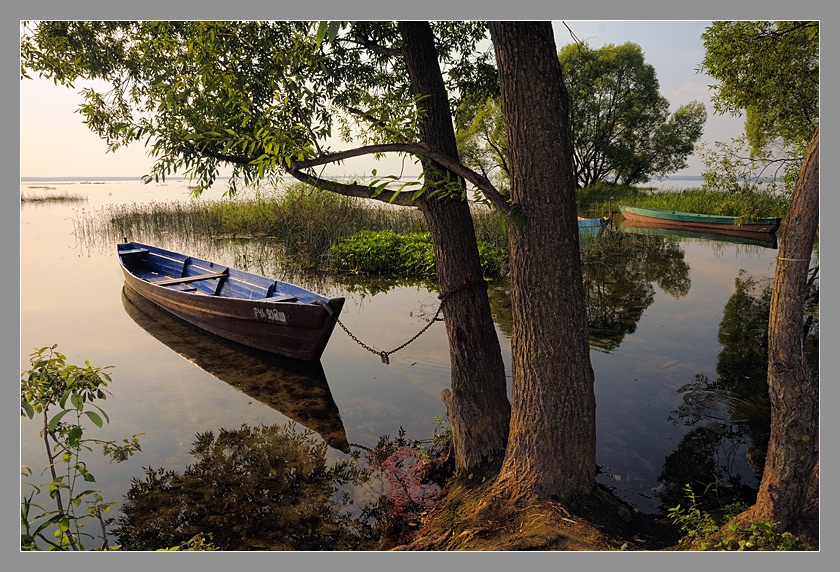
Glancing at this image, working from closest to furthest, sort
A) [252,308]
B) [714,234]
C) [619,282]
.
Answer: [252,308], [619,282], [714,234]

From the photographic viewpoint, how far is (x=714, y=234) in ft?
56.1

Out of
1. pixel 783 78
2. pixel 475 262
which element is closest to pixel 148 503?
pixel 475 262

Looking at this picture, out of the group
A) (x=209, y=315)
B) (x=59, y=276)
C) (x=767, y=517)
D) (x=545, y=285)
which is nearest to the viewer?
(x=767, y=517)

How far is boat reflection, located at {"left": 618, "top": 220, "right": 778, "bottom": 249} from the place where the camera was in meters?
15.4

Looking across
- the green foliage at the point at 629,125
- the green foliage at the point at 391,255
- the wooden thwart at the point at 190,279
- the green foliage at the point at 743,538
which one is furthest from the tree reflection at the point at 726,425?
the green foliage at the point at 629,125

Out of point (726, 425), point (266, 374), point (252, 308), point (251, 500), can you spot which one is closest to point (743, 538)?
point (726, 425)

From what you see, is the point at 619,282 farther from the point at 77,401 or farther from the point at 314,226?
the point at 77,401

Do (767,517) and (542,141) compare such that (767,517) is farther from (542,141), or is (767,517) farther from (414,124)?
(414,124)

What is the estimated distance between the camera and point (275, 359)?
6527 millimetres

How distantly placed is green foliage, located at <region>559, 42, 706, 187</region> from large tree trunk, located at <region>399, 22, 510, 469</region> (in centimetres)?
2165

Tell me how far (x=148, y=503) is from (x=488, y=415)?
2.49 meters

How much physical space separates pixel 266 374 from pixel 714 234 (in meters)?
15.8

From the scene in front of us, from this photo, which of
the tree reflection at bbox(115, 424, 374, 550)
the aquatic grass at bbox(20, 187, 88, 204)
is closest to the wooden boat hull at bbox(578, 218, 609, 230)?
the tree reflection at bbox(115, 424, 374, 550)

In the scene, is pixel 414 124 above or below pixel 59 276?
above
